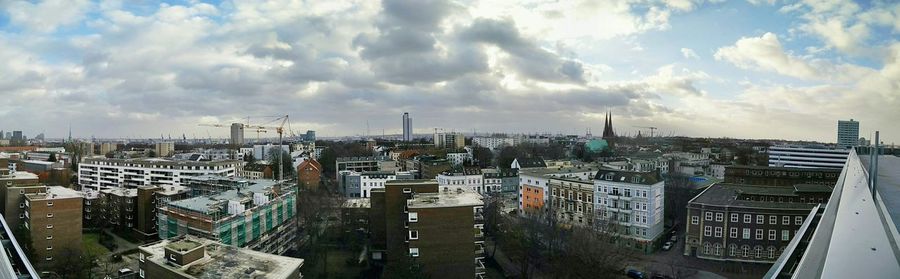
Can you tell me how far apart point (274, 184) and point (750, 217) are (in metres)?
17.3

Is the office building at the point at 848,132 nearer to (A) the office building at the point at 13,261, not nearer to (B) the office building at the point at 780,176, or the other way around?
(B) the office building at the point at 780,176

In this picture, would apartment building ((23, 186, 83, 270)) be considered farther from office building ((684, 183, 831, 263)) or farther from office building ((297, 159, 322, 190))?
office building ((684, 183, 831, 263))

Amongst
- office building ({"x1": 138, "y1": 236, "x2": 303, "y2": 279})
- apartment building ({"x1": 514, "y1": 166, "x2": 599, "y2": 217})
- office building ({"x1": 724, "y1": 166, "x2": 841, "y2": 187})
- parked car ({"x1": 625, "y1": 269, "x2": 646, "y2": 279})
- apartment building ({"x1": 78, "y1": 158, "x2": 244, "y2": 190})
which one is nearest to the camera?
office building ({"x1": 138, "y1": 236, "x2": 303, "y2": 279})

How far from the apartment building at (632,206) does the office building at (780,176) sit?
4115 mm

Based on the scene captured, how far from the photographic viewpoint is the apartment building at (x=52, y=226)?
582 inches

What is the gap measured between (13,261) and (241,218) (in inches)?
202

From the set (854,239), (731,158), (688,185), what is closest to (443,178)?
(688,185)

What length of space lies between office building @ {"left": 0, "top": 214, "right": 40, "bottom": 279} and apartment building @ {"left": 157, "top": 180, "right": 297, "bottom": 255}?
367cm

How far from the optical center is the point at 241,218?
14.5 m

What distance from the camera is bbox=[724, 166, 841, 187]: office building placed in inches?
750

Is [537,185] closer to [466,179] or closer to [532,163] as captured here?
[466,179]

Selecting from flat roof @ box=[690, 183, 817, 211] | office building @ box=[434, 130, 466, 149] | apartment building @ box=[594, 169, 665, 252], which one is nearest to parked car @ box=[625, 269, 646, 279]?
apartment building @ box=[594, 169, 665, 252]

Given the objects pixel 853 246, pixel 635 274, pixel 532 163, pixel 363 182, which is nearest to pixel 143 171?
pixel 363 182

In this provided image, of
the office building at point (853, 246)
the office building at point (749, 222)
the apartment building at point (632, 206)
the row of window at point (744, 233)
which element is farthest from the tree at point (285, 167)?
the office building at point (853, 246)
